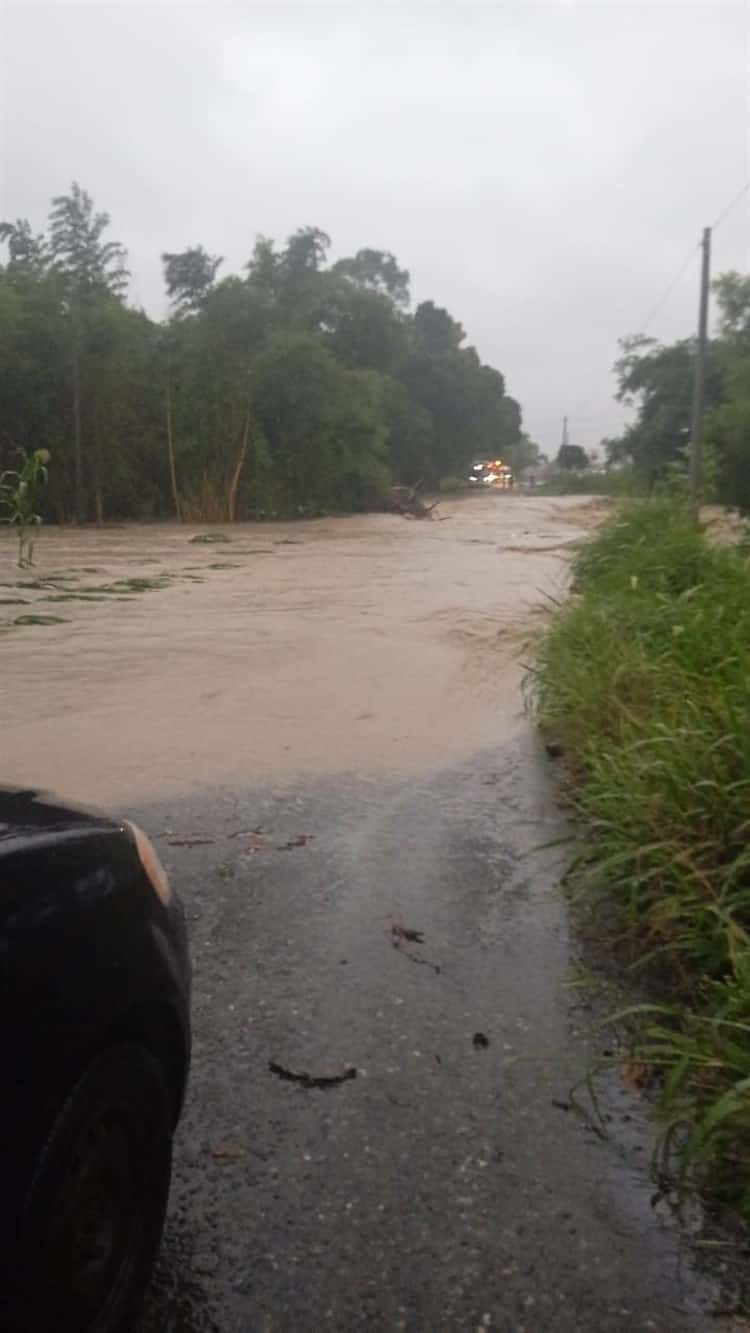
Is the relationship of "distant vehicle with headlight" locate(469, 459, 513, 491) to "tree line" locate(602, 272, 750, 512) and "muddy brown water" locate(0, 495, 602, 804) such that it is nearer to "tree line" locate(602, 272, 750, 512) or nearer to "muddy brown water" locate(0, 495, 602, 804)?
"tree line" locate(602, 272, 750, 512)

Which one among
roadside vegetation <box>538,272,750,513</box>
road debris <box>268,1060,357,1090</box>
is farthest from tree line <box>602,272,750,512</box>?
road debris <box>268,1060,357,1090</box>

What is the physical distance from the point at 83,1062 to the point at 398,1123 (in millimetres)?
1300

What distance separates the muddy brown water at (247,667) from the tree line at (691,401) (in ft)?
35.7

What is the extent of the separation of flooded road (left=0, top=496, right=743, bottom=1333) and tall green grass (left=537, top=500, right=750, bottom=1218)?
21 centimetres

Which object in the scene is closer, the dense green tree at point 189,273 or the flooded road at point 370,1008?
the flooded road at point 370,1008

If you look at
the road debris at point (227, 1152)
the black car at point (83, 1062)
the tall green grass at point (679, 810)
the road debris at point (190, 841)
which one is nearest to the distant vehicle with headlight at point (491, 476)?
the tall green grass at point (679, 810)

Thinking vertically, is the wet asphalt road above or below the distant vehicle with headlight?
below

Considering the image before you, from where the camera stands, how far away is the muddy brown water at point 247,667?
23.5ft

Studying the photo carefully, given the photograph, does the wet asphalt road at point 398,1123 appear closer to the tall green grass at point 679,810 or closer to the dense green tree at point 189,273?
the tall green grass at point 679,810

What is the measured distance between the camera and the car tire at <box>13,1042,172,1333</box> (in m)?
2.02

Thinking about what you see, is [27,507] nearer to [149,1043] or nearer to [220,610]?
[220,610]

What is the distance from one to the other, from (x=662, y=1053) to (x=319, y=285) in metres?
39.8

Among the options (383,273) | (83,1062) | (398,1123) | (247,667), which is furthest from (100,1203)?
(383,273)

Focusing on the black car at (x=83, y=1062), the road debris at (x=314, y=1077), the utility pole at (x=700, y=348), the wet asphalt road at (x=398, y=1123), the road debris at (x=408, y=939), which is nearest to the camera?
the black car at (x=83, y=1062)
